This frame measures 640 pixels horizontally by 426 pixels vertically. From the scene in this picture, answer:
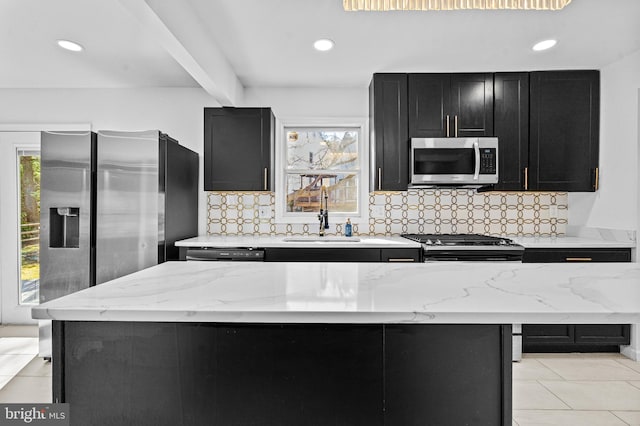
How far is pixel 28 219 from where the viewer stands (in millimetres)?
4230

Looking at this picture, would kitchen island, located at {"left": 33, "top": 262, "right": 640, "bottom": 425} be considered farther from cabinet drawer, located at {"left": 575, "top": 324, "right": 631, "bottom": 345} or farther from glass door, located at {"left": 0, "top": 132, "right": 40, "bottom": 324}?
glass door, located at {"left": 0, "top": 132, "right": 40, "bottom": 324}

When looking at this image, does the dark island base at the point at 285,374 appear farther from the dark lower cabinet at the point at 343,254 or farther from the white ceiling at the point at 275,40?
the dark lower cabinet at the point at 343,254

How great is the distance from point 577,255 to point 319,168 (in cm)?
233

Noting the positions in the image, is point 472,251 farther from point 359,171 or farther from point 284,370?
point 284,370

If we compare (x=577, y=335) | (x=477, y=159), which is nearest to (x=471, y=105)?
(x=477, y=159)

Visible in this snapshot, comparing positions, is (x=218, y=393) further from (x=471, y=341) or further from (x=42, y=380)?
(x=42, y=380)

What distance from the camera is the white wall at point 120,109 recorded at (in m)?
4.10

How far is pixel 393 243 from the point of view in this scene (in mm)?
3336

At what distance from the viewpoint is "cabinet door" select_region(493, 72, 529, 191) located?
3619mm

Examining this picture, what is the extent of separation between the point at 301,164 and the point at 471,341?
125 inches

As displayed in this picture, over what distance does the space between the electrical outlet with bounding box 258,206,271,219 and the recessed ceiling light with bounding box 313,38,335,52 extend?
1595 millimetres

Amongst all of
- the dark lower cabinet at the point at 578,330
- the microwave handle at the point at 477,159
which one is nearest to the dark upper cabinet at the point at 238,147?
the microwave handle at the point at 477,159

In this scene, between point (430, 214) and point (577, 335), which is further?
point (430, 214)

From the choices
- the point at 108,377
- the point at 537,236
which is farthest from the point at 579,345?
the point at 108,377
